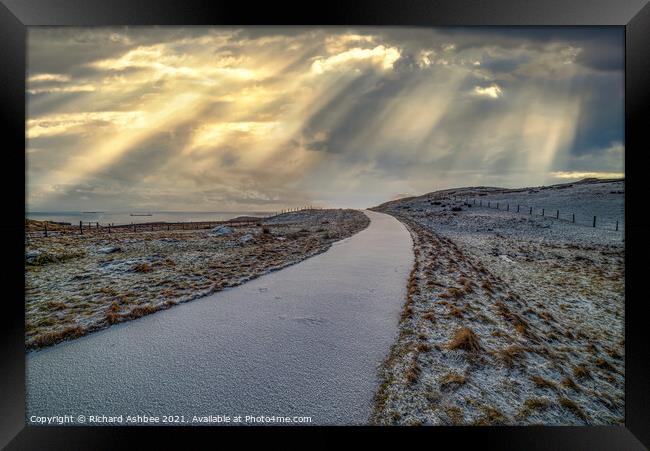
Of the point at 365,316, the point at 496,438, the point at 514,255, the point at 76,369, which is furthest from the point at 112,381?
the point at 514,255

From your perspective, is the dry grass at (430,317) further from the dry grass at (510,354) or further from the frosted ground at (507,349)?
the dry grass at (510,354)

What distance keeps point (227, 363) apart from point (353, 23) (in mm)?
4705

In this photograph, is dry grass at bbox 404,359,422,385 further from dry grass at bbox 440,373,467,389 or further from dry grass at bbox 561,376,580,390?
dry grass at bbox 561,376,580,390

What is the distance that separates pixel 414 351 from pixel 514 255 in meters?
11.8

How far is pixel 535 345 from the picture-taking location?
4027 mm

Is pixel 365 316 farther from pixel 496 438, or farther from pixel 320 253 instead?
pixel 320 253

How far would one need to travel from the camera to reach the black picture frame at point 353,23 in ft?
9.62

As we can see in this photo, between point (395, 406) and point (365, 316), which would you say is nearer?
point (395, 406)

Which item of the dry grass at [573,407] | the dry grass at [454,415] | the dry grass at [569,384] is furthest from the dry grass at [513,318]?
the dry grass at [454,415]

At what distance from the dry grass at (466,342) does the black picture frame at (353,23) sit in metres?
1.49

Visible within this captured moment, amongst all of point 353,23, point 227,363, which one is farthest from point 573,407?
point 353,23

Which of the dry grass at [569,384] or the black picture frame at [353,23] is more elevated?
the black picture frame at [353,23]

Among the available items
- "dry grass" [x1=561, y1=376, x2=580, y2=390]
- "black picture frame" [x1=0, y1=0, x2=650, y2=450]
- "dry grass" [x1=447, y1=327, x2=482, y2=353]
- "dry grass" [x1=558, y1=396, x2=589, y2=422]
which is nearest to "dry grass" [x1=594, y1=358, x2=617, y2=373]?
"black picture frame" [x1=0, y1=0, x2=650, y2=450]

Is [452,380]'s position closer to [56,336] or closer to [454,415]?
[454,415]
